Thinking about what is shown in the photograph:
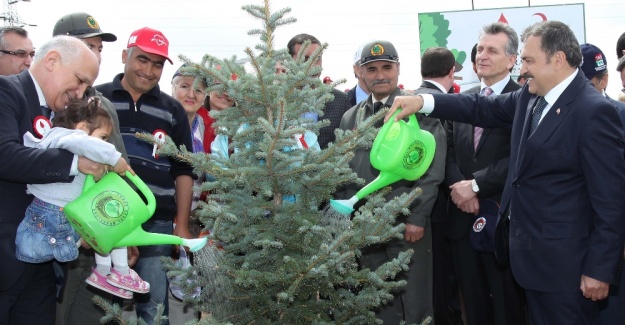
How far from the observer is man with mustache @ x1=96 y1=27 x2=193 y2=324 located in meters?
4.99

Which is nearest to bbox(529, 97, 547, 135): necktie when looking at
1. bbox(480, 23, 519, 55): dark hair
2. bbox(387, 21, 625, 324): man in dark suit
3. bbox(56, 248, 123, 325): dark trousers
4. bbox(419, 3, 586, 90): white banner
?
bbox(387, 21, 625, 324): man in dark suit

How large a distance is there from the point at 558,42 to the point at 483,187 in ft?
4.52

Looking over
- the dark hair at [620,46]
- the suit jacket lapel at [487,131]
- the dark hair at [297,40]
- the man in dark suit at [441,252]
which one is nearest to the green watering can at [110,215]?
the suit jacket lapel at [487,131]

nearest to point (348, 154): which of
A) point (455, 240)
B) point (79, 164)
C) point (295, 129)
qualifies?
point (295, 129)

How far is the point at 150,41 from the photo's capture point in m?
5.11

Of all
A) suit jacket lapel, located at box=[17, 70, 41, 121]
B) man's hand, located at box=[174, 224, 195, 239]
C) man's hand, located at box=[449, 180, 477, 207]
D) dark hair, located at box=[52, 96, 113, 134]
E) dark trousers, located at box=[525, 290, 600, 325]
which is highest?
suit jacket lapel, located at box=[17, 70, 41, 121]

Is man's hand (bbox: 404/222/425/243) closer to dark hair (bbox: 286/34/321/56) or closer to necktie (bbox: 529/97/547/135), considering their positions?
necktie (bbox: 529/97/547/135)

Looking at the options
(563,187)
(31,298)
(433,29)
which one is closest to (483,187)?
(563,187)

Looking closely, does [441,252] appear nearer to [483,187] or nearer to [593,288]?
[483,187]

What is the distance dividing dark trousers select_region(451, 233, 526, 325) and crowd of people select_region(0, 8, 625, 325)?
12 mm

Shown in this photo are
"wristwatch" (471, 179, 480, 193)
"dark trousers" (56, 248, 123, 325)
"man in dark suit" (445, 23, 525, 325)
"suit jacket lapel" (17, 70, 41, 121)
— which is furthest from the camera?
"man in dark suit" (445, 23, 525, 325)

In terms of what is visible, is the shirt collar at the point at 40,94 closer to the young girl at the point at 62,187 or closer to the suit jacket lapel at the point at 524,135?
the young girl at the point at 62,187

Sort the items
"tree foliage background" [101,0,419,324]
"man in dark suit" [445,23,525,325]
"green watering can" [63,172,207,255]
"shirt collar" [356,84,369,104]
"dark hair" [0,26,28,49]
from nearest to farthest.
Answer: "green watering can" [63,172,207,255] → "tree foliage background" [101,0,419,324] → "man in dark suit" [445,23,525,325] → "dark hair" [0,26,28,49] → "shirt collar" [356,84,369,104]

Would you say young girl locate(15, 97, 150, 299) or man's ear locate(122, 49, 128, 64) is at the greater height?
man's ear locate(122, 49, 128, 64)
